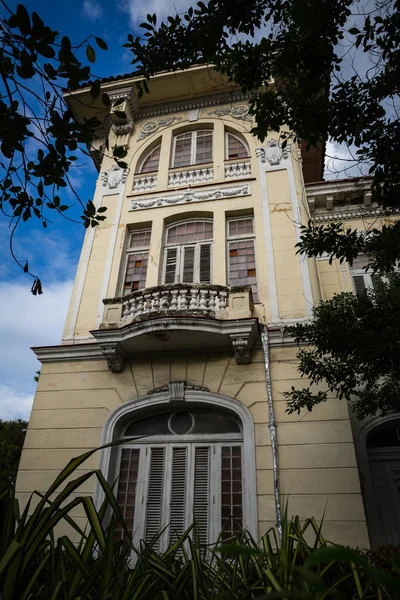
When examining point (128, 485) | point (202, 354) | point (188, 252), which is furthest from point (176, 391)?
point (188, 252)

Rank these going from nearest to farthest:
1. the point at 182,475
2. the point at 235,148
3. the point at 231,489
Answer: the point at 231,489
the point at 182,475
the point at 235,148

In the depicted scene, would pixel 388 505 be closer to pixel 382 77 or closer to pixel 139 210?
pixel 382 77

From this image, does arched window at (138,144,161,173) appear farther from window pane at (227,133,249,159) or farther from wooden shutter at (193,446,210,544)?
wooden shutter at (193,446,210,544)

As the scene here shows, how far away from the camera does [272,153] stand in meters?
10.2

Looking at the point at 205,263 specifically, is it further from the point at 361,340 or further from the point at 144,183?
the point at 361,340

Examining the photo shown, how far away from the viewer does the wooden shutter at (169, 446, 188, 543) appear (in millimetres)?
6387

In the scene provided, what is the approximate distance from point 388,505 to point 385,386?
2.44m

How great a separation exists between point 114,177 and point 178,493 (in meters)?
8.03

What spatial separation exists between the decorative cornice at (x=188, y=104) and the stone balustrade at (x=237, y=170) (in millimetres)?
2528

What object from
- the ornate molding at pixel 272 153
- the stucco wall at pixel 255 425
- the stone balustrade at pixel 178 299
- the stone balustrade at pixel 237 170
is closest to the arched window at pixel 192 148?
the stone balustrade at pixel 237 170

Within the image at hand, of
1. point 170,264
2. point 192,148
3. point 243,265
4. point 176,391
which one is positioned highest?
point 192,148

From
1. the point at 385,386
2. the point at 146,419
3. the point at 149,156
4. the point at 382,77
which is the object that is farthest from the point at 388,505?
the point at 149,156

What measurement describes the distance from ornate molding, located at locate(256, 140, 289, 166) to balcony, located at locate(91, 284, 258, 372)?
13.6 feet

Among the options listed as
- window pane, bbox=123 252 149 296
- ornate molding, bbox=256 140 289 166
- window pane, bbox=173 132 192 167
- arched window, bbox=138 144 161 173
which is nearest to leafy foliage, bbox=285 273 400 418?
window pane, bbox=123 252 149 296
